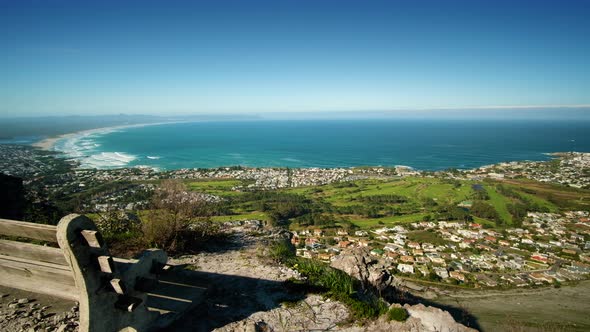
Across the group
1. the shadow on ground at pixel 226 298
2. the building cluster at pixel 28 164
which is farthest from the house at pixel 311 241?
the building cluster at pixel 28 164

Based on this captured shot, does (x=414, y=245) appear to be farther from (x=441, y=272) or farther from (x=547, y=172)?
(x=547, y=172)

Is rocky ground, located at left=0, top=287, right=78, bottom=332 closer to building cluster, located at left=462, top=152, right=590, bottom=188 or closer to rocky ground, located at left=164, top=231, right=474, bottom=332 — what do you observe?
rocky ground, located at left=164, top=231, right=474, bottom=332

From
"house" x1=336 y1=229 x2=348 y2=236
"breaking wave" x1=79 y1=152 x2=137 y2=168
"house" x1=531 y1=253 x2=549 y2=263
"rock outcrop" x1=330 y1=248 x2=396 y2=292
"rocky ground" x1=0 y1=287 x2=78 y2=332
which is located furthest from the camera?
"breaking wave" x1=79 y1=152 x2=137 y2=168

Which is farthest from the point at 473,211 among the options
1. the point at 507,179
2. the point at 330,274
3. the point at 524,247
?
the point at 330,274

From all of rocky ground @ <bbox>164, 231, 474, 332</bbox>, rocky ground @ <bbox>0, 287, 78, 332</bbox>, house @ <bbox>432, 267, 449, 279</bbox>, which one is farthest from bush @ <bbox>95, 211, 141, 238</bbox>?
house @ <bbox>432, 267, 449, 279</bbox>

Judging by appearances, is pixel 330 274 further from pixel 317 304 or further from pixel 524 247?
pixel 524 247

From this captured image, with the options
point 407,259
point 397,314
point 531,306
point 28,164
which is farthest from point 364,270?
point 28,164
